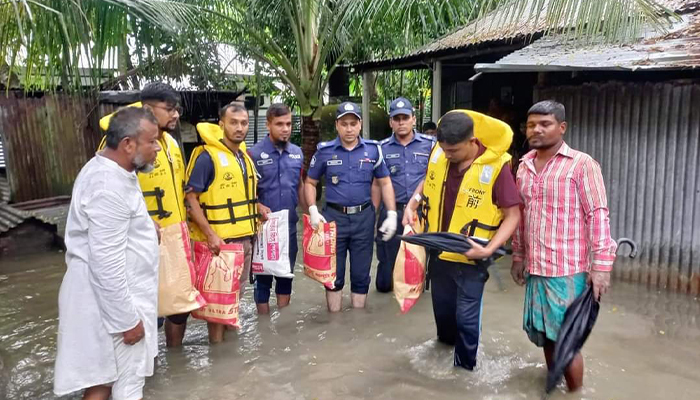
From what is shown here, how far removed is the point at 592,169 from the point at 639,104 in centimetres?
293

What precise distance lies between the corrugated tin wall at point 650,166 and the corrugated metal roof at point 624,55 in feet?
1.16

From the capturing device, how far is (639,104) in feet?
17.5

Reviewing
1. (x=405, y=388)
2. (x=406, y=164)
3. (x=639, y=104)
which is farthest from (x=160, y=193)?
(x=639, y=104)

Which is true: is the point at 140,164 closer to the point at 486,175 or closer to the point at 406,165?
the point at 486,175

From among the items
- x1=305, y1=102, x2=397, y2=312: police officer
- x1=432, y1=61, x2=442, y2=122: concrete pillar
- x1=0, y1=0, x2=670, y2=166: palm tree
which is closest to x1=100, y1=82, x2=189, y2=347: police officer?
x1=0, y1=0, x2=670, y2=166: palm tree

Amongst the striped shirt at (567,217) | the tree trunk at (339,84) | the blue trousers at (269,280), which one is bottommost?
the blue trousers at (269,280)

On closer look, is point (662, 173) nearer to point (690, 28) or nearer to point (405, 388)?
point (690, 28)

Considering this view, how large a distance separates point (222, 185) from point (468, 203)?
1705 mm

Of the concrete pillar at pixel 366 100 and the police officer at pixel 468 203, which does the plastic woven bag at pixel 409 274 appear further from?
the concrete pillar at pixel 366 100

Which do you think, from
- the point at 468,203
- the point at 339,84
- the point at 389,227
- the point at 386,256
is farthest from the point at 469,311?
the point at 339,84

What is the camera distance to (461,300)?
3.42 meters

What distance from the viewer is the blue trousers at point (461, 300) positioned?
3391mm

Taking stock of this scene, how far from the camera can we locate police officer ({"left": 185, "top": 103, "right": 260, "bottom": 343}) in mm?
3795

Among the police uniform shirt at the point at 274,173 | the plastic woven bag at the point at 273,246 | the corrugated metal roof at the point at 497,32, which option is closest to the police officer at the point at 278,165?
the police uniform shirt at the point at 274,173
